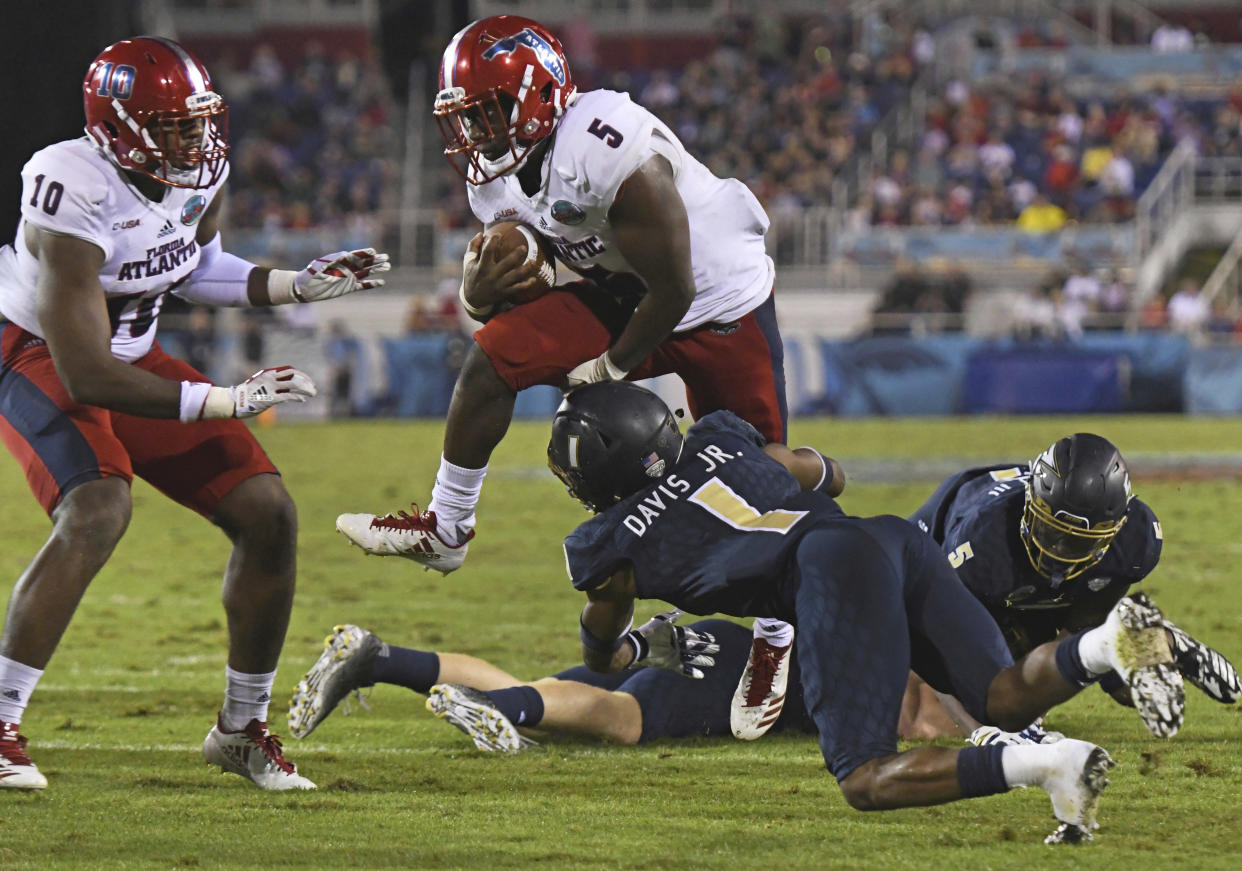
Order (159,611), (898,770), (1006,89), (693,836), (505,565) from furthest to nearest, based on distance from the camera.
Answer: (1006,89), (505,565), (159,611), (693,836), (898,770)

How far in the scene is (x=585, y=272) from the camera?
5.20 meters

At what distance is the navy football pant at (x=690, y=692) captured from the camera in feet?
16.2

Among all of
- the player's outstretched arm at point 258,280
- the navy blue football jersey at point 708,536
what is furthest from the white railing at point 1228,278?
the navy blue football jersey at point 708,536

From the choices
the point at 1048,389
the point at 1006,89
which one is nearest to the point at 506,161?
the point at 1048,389

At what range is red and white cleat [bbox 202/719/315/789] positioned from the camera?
442cm

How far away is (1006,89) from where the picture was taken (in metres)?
25.7

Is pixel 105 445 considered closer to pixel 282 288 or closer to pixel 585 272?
pixel 282 288

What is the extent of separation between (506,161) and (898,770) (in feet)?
7.61

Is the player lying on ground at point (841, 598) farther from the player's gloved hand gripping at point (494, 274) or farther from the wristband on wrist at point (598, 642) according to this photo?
the player's gloved hand gripping at point (494, 274)

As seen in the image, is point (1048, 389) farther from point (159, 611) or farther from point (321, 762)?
point (321, 762)

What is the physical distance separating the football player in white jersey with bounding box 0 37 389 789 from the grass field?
317mm

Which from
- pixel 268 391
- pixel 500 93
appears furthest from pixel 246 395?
pixel 500 93

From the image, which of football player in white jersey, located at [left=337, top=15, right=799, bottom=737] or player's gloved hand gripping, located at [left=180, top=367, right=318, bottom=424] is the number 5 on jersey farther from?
player's gloved hand gripping, located at [left=180, top=367, right=318, bottom=424]

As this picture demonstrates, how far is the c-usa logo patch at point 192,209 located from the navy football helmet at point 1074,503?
2511 mm
